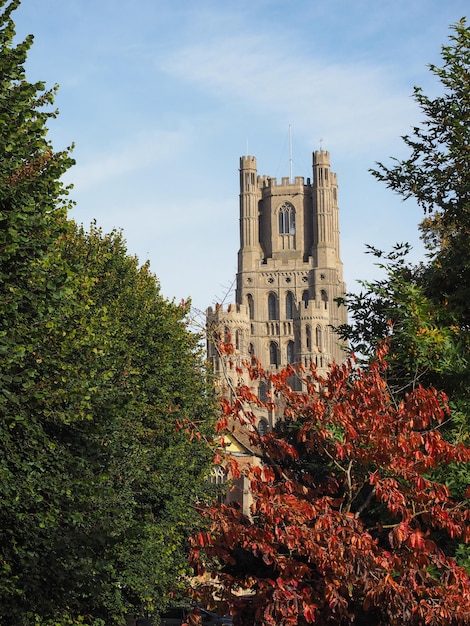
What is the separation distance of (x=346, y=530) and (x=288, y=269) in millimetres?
138238

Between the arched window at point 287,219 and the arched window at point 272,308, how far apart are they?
36.6ft

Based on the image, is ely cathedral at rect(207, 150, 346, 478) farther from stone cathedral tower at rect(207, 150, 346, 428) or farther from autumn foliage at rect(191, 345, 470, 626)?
autumn foliage at rect(191, 345, 470, 626)

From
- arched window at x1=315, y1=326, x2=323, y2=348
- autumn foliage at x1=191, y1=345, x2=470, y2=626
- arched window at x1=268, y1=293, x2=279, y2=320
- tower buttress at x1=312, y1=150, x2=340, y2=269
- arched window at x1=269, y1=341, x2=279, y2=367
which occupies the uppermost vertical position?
tower buttress at x1=312, y1=150, x2=340, y2=269

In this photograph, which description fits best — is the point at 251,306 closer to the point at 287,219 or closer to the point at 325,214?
the point at 287,219

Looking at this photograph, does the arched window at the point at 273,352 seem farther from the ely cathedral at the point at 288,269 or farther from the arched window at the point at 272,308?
the arched window at the point at 272,308

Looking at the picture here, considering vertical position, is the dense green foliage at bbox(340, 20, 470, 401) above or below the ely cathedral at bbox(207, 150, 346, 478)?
below

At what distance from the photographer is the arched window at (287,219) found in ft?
511

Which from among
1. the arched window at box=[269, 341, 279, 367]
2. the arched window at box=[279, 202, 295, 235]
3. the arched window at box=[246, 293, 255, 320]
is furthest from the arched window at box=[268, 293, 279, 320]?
the arched window at box=[279, 202, 295, 235]

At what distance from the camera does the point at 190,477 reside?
33.0 m

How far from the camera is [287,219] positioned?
157 meters

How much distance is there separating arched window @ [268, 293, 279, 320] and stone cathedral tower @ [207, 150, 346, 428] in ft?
0.50

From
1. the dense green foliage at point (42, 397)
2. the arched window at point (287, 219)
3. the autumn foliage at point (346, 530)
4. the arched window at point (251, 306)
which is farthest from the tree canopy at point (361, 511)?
the arched window at point (287, 219)

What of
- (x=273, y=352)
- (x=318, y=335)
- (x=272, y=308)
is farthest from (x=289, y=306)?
(x=318, y=335)

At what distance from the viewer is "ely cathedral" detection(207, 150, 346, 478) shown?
143625 millimetres
